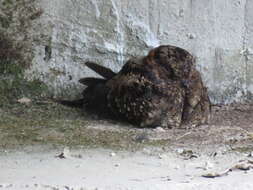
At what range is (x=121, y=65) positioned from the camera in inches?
213

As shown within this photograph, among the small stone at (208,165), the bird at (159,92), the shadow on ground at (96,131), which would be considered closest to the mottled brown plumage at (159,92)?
the bird at (159,92)

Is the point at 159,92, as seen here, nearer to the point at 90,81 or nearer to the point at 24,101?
the point at 90,81

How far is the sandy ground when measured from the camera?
2938mm

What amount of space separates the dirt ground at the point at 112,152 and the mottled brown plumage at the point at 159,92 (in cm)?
10

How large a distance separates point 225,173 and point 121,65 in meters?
2.31

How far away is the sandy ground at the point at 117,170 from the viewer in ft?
9.64

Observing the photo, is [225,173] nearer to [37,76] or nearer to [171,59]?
[171,59]

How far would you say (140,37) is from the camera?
5426mm

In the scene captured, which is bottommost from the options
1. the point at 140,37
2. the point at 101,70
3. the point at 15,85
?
the point at 15,85

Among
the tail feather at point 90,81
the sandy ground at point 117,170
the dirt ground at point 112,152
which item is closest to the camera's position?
the sandy ground at point 117,170

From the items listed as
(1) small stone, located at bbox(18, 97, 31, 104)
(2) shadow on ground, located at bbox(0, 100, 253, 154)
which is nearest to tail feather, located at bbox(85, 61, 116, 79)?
(2) shadow on ground, located at bbox(0, 100, 253, 154)

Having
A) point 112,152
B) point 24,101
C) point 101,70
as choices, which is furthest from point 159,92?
point 24,101

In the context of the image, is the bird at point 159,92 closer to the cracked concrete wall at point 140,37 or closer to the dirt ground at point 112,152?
the dirt ground at point 112,152

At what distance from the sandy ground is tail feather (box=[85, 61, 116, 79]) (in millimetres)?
1376
